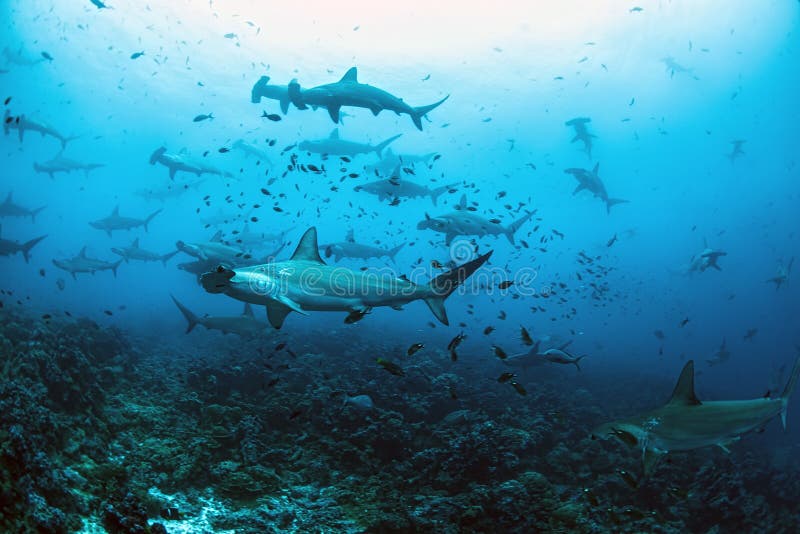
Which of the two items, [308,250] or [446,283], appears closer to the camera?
[446,283]

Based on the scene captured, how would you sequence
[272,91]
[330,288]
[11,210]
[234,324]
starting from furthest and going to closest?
1. [11,210]
2. [272,91]
3. [234,324]
4. [330,288]

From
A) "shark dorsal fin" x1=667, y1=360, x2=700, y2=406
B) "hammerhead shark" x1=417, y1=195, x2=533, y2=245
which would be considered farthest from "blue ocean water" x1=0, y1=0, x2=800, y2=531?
"shark dorsal fin" x1=667, y1=360, x2=700, y2=406

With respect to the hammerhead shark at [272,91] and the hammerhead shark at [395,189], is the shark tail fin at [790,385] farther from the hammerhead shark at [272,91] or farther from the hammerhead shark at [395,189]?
the hammerhead shark at [272,91]

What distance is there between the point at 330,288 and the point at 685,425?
14.2ft

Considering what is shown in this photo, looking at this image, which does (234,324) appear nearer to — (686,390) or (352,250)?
(352,250)

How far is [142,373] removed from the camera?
10.1 m

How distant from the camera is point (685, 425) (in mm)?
4285

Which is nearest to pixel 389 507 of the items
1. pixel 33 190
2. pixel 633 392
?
pixel 633 392

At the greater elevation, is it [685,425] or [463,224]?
[463,224]

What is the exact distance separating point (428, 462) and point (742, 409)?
14.0 feet

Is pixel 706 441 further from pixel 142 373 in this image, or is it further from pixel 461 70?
pixel 461 70

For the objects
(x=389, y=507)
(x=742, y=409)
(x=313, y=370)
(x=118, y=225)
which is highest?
(x=118, y=225)

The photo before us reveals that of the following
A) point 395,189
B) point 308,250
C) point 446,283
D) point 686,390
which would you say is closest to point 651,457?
point 686,390

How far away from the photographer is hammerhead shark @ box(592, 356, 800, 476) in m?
4.29
